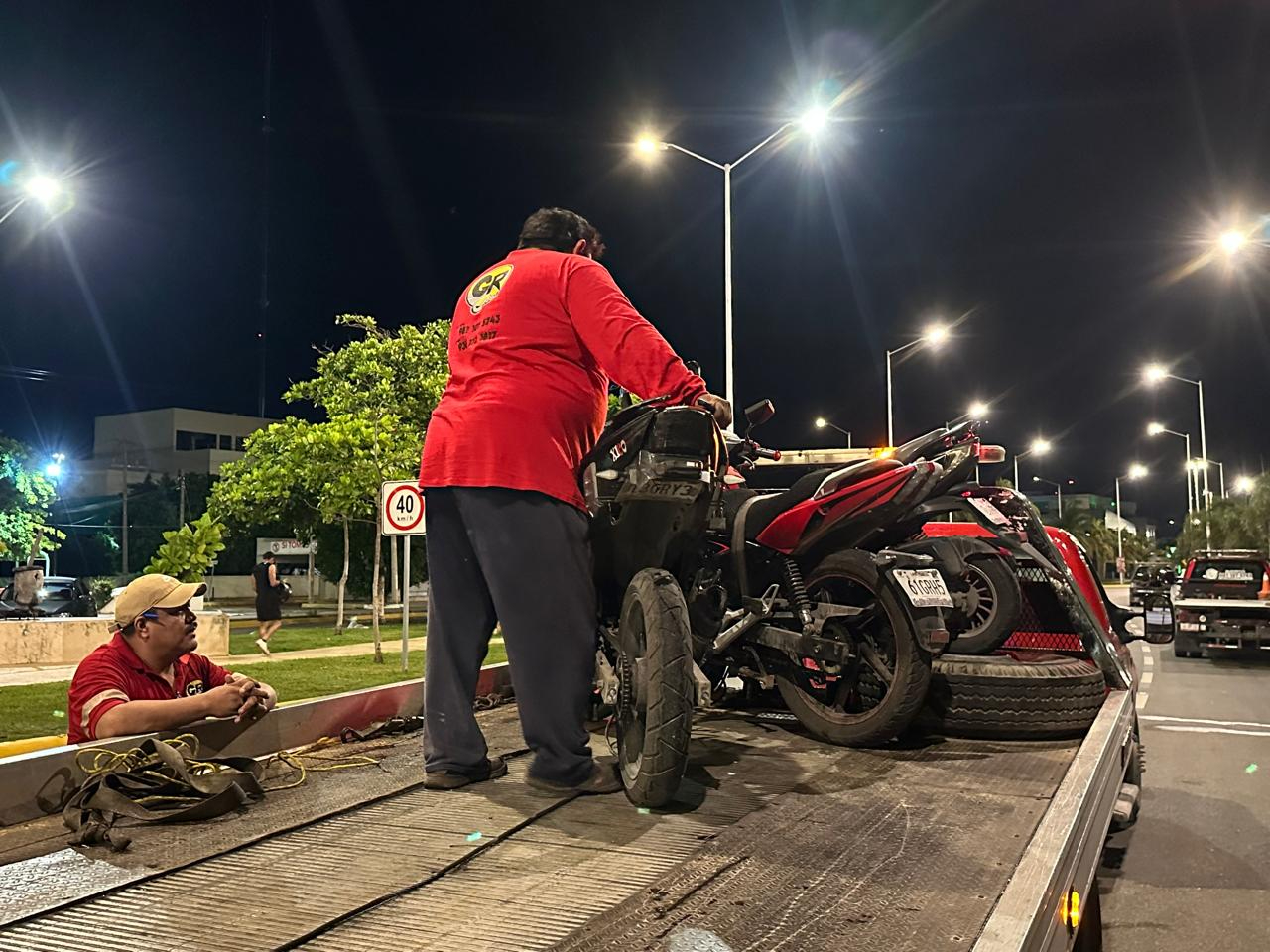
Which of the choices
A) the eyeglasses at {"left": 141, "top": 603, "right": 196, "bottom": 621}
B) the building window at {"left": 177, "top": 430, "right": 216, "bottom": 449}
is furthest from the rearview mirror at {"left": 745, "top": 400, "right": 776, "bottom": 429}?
the building window at {"left": 177, "top": 430, "right": 216, "bottom": 449}

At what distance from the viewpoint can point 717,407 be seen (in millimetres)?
3426

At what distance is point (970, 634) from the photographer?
191 inches

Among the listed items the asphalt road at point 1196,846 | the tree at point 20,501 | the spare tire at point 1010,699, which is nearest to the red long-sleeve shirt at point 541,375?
the spare tire at point 1010,699

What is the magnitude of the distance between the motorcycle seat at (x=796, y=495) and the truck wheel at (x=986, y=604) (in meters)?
0.77

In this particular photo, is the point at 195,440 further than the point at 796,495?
Yes

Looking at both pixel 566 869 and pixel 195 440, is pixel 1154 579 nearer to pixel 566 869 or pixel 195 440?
pixel 566 869

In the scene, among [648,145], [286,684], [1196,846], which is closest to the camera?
[1196,846]

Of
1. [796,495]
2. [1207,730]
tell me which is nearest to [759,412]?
[796,495]

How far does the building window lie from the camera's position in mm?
66000

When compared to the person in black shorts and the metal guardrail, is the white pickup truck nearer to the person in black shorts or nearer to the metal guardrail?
the person in black shorts

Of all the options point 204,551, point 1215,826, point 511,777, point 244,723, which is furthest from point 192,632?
point 204,551

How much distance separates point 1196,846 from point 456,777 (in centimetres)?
452

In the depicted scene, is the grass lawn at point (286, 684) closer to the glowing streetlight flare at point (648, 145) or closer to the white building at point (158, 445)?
the glowing streetlight flare at point (648, 145)

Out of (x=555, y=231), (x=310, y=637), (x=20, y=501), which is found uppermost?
(x=20, y=501)
